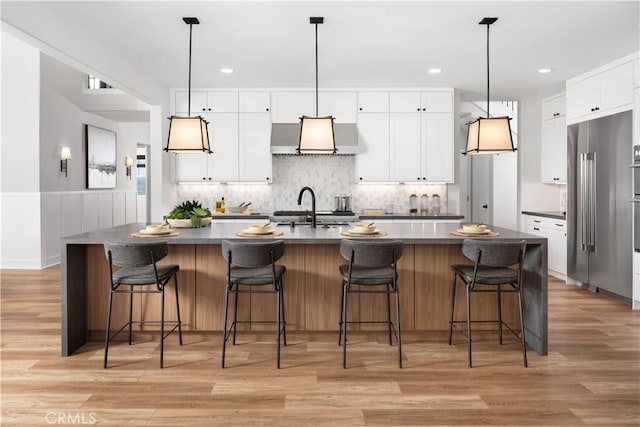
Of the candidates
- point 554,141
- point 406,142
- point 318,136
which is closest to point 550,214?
point 554,141

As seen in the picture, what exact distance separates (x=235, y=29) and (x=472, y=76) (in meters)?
3.17

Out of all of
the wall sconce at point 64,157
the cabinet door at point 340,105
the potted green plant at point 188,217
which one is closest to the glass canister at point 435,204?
the cabinet door at point 340,105

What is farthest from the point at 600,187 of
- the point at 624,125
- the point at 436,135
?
the point at 436,135

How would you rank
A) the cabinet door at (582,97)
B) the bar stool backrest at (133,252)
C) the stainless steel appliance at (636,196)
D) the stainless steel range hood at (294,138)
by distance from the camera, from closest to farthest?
the bar stool backrest at (133,252) < the stainless steel appliance at (636,196) < the cabinet door at (582,97) < the stainless steel range hood at (294,138)

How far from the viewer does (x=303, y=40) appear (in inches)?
184

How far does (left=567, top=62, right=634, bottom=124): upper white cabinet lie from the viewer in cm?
525

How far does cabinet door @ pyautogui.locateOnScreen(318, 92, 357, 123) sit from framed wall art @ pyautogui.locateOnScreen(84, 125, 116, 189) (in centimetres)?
478

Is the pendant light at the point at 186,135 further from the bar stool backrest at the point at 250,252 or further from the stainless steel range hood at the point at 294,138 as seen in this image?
the stainless steel range hood at the point at 294,138

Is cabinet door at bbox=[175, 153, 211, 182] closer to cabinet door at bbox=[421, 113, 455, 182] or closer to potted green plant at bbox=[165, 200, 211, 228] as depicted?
potted green plant at bbox=[165, 200, 211, 228]

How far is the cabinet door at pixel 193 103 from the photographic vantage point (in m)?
6.82

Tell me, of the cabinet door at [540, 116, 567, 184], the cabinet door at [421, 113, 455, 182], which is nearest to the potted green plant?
the cabinet door at [421, 113, 455, 182]

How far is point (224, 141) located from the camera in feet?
22.4

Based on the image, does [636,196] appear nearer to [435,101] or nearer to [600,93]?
[600,93]

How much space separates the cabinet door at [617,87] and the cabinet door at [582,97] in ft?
0.45
